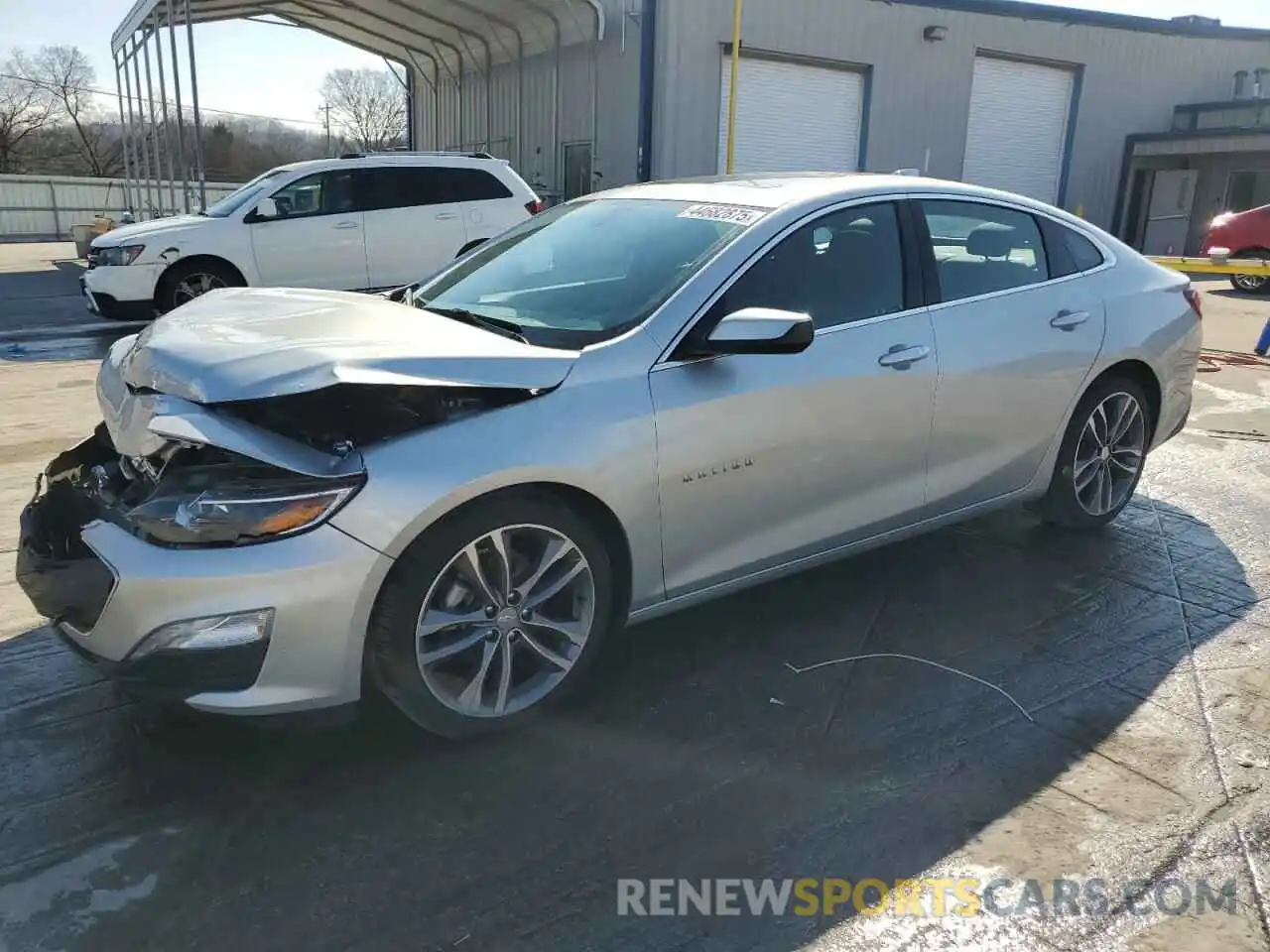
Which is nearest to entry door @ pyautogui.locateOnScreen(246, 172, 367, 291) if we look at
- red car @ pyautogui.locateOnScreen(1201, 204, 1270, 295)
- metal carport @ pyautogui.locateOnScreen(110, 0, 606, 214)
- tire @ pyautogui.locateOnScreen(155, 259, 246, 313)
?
tire @ pyautogui.locateOnScreen(155, 259, 246, 313)

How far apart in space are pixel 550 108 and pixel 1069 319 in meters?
18.3

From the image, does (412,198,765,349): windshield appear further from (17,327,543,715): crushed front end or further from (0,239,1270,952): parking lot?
(0,239,1270,952): parking lot

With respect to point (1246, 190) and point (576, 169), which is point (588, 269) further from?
point (1246, 190)

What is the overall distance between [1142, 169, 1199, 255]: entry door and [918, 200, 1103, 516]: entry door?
2389cm

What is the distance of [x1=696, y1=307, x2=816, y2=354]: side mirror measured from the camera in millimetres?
3021

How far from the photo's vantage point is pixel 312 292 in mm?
3934

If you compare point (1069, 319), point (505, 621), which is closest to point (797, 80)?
point (1069, 319)

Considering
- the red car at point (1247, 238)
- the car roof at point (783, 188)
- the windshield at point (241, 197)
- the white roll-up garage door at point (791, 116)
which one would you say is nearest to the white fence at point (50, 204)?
the white roll-up garage door at point (791, 116)

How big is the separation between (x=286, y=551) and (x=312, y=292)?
178cm

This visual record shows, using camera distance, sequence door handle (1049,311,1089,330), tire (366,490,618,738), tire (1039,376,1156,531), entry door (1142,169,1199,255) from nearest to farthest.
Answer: tire (366,490,618,738) → door handle (1049,311,1089,330) → tire (1039,376,1156,531) → entry door (1142,169,1199,255)

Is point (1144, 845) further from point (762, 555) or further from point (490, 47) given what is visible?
point (490, 47)

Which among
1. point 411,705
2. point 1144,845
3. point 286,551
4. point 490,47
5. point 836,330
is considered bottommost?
point 1144,845

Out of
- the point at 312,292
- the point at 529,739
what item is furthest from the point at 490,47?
the point at 529,739

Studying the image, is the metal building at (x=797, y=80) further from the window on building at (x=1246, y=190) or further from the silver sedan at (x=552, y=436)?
the silver sedan at (x=552, y=436)
